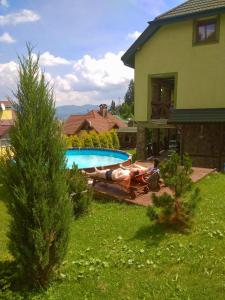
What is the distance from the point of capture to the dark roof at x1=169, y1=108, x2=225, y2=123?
698 inches

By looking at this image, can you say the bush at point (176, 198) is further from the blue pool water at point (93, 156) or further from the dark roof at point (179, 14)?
the blue pool water at point (93, 156)

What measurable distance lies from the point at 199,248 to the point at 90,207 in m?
4.74

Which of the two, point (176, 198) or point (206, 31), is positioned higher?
point (206, 31)

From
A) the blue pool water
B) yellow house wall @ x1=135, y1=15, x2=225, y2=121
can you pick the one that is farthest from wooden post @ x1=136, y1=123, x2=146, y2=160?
the blue pool water

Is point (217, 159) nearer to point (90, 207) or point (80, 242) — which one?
point (90, 207)

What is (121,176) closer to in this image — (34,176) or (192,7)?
(34,176)

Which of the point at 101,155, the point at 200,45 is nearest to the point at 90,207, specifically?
the point at 200,45

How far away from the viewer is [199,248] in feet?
23.0

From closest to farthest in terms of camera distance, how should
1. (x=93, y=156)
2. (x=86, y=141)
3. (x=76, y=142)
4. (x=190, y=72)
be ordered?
(x=190, y=72) → (x=93, y=156) → (x=76, y=142) → (x=86, y=141)

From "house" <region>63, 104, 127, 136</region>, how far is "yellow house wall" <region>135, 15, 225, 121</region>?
75.0 ft

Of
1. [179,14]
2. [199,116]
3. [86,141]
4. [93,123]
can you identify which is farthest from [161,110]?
[93,123]

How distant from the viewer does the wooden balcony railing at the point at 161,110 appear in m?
21.9

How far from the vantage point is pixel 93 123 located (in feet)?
148

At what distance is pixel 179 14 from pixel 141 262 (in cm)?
1682
